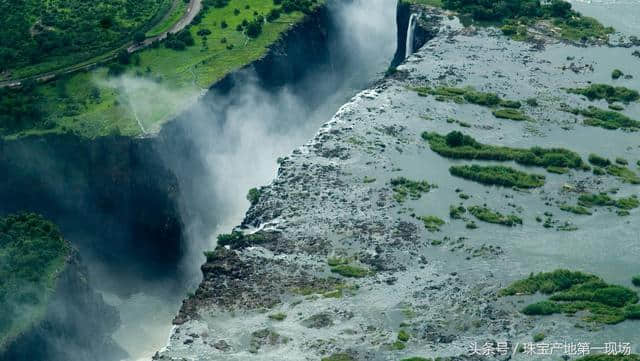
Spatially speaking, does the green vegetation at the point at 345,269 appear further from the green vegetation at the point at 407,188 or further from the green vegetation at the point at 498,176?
the green vegetation at the point at 498,176

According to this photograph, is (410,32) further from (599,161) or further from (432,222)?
(432,222)

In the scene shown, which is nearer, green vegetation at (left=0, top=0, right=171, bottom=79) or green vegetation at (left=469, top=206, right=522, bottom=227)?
green vegetation at (left=469, top=206, right=522, bottom=227)

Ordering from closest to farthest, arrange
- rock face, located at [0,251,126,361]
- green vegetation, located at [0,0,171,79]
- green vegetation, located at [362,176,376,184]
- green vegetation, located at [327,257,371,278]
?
rock face, located at [0,251,126,361]
green vegetation, located at [327,257,371,278]
green vegetation, located at [362,176,376,184]
green vegetation, located at [0,0,171,79]

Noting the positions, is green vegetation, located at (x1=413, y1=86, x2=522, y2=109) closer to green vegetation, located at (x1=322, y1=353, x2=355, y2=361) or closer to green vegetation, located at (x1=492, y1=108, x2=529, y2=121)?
green vegetation, located at (x1=492, y1=108, x2=529, y2=121)

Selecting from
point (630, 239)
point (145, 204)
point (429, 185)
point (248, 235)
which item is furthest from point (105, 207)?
point (630, 239)

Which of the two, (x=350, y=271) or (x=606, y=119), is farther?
(x=606, y=119)

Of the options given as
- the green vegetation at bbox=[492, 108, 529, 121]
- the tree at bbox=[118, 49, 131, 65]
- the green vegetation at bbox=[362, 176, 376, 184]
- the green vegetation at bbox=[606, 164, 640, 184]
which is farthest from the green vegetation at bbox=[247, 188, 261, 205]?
the green vegetation at bbox=[606, 164, 640, 184]

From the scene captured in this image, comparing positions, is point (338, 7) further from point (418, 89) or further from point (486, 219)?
point (486, 219)

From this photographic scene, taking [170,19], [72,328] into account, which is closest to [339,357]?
[72,328]
